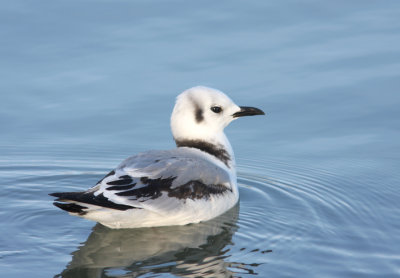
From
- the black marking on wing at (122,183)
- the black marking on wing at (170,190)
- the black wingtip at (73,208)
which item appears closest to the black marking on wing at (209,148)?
the black marking on wing at (170,190)

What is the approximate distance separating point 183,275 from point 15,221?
224 centimetres

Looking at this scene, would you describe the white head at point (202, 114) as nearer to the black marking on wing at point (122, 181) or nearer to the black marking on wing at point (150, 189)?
the black marking on wing at point (150, 189)

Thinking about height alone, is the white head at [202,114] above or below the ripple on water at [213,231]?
above

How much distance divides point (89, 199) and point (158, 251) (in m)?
0.86

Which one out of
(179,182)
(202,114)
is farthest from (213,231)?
(202,114)

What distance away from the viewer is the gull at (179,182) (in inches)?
358

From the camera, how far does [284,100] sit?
12.6m

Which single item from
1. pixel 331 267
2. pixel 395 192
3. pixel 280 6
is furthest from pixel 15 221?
pixel 280 6

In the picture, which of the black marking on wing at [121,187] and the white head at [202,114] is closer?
the black marking on wing at [121,187]

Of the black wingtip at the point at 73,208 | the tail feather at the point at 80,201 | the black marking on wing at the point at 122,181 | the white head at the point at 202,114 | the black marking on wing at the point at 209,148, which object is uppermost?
the white head at the point at 202,114

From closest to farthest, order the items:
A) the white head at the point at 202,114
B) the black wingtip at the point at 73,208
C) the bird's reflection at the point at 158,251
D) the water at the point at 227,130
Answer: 1. the bird's reflection at the point at 158,251
2. the water at the point at 227,130
3. the black wingtip at the point at 73,208
4. the white head at the point at 202,114

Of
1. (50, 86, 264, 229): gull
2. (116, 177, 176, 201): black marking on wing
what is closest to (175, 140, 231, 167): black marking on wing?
(50, 86, 264, 229): gull

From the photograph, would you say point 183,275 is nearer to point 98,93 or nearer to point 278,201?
point 278,201

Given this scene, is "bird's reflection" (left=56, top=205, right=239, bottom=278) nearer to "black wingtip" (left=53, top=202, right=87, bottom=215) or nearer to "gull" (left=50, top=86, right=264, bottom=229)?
"gull" (left=50, top=86, right=264, bottom=229)
